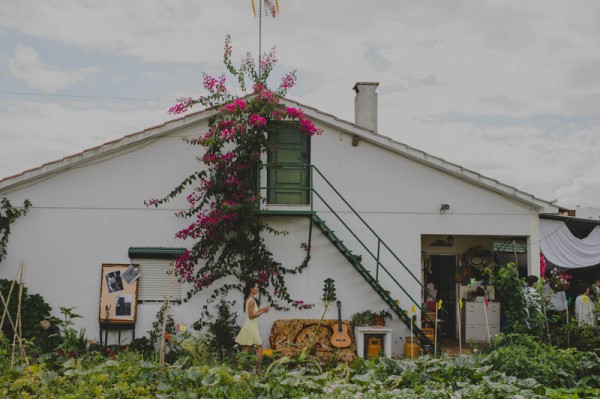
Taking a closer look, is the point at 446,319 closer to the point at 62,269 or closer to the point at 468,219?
the point at 468,219

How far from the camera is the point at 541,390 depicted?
338 inches

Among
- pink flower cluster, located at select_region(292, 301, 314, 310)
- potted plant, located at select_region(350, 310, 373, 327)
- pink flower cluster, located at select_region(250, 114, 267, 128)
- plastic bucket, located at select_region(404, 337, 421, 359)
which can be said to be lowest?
plastic bucket, located at select_region(404, 337, 421, 359)

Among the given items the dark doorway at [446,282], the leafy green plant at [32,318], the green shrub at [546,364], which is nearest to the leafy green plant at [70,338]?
the leafy green plant at [32,318]

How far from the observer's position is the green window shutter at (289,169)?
46.1 ft

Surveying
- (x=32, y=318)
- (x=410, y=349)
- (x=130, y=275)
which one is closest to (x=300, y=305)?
(x=410, y=349)

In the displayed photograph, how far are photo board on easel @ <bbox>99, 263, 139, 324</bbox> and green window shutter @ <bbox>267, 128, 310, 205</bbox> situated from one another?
3428 millimetres

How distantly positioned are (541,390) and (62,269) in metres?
9.69

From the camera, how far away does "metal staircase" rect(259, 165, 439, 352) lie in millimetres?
13234

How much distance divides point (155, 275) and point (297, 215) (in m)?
3.32

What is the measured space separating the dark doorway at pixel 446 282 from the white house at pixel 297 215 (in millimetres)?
2497

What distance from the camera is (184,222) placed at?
1370cm

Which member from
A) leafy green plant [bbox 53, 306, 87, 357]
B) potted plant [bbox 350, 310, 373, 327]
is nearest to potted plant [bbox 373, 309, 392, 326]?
potted plant [bbox 350, 310, 373, 327]

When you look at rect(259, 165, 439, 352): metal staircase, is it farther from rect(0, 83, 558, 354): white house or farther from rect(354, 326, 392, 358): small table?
rect(354, 326, 392, 358): small table

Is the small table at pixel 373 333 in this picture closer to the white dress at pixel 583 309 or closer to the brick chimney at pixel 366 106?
the white dress at pixel 583 309
